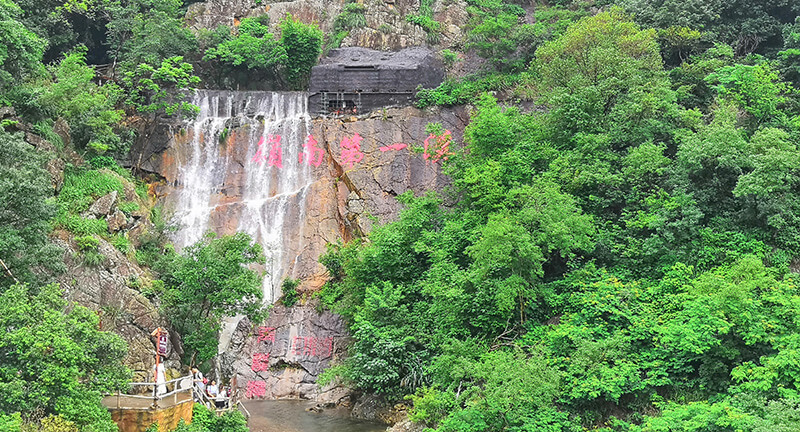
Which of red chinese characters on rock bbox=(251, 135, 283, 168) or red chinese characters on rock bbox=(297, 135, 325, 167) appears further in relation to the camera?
red chinese characters on rock bbox=(251, 135, 283, 168)

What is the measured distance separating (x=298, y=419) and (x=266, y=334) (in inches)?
206

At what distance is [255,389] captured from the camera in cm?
2486

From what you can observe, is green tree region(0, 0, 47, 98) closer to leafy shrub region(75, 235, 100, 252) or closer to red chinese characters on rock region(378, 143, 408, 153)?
leafy shrub region(75, 235, 100, 252)

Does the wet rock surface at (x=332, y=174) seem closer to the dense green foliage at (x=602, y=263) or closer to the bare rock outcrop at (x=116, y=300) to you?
the dense green foliage at (x=602, y=263)

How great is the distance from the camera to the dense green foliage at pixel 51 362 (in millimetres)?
12969

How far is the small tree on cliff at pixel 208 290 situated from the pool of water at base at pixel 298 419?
2.81 m

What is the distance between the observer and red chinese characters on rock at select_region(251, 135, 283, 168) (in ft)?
103

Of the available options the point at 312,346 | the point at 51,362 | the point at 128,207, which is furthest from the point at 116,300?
the point at 312,346

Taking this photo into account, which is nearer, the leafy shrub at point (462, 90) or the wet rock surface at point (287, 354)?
the wet rock surface at point (287, 354)

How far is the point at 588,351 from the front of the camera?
1652 centimetres

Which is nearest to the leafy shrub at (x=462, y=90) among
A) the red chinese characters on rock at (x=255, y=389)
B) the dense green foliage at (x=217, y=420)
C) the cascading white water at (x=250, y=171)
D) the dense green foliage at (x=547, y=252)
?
the dense green foliage at (x=547, y=252)

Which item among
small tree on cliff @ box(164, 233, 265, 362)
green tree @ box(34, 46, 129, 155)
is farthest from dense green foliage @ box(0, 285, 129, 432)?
green tree @ box(34, 46, 129, 155)

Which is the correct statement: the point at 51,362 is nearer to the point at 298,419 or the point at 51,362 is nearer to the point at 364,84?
the point at 298,419

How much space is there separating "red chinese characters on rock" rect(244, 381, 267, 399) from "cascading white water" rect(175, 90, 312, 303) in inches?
160
